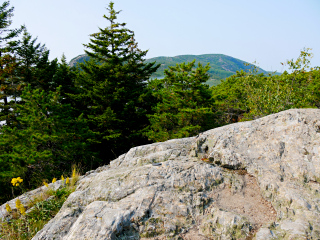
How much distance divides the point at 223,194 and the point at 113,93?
16.0 metres

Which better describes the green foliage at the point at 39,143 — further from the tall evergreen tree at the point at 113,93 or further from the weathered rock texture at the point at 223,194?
the weathered rock texture at the point at 223,194

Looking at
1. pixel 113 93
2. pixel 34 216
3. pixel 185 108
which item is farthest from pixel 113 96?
pixel 34 216

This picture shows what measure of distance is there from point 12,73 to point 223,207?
22.4 m

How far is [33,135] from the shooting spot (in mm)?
10602

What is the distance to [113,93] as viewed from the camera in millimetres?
17938

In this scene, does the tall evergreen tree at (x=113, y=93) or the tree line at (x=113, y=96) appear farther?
the tall evergreen tree at (x=113, y=93)

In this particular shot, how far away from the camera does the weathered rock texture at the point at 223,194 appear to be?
2.62 metres

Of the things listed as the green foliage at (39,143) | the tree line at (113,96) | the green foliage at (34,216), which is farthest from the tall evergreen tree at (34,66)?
the green foliage at (34,216)

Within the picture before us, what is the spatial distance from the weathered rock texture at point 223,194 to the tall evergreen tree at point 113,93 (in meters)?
13.8

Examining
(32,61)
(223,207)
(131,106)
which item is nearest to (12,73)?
(32,61)

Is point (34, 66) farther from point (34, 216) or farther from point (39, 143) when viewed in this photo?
point (34, 216)

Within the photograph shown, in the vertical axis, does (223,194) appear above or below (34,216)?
above

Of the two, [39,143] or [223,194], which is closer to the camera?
[223,194]

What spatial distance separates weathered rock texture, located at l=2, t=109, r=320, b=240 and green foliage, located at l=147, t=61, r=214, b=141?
11629mm
